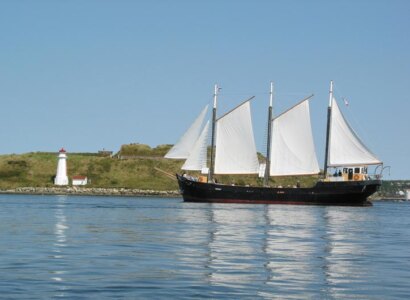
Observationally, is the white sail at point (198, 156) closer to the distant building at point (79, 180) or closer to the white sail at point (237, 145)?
the white sail at point (237, 145)

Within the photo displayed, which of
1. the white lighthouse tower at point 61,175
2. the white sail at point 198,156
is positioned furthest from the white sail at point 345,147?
the white lighthouse tower at point 61,175

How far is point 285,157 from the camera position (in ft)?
331

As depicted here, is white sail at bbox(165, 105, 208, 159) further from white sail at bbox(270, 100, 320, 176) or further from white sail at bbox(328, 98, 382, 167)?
white sail at bbox(328, 98, 382, 167)

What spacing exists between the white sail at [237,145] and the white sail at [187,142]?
3.93 m

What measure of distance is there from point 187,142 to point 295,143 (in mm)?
13250

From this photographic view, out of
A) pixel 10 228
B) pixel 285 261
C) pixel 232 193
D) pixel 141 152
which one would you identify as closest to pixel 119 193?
pixel 141 152

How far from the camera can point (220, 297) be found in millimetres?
19094

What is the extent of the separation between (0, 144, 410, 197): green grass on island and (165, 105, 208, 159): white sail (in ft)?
180

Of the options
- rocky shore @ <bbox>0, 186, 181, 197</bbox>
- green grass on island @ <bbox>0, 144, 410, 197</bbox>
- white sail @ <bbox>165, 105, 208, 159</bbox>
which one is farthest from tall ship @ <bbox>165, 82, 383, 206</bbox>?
green grass on island @ <bbox>0, 144, 410, 197</bbox>

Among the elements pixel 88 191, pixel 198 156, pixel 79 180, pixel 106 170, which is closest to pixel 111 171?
pixel 106 170

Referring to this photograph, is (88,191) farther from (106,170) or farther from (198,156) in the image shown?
(198,156)

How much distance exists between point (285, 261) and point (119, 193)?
392 feet

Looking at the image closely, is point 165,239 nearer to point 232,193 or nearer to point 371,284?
point 371,284

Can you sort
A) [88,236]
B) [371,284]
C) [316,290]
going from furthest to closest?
[88,236]
[371,284]
[316,290]
